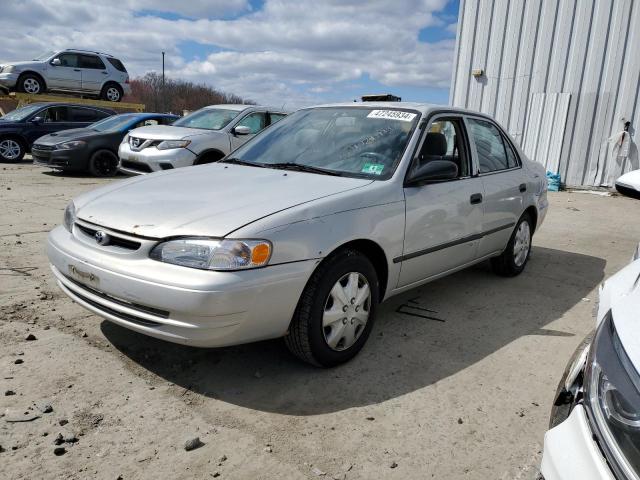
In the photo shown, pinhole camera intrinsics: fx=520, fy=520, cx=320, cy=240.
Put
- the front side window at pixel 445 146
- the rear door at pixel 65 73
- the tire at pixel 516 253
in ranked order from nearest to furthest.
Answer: the front side window at pixel 445 146 < the tire at pixel 516 253 < the rear door at pixel 65 73

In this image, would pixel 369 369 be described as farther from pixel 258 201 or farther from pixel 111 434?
pixel 111 434

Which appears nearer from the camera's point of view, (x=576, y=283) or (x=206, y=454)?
(x=206, y=454)

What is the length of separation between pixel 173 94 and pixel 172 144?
55.0m

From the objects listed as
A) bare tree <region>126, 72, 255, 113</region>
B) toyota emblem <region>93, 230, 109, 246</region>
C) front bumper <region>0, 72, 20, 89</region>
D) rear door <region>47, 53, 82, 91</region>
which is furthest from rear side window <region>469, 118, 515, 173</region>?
bare tree <region>126, 72, 255, 113</region>

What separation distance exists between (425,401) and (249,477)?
1.08 meters

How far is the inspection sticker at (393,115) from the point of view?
3779mm

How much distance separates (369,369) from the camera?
10.3 feet

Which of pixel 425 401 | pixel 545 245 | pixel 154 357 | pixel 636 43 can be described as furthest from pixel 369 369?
pixel 636 43

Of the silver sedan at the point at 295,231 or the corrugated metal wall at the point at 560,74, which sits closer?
the silver sedan at the point at 295,231

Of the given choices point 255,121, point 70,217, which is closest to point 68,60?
point 255,121

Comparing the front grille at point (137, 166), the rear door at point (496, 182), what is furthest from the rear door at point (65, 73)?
the rear door at point (496, 182)

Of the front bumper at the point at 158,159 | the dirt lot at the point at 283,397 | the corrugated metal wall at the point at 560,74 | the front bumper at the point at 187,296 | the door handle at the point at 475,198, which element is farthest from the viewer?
the corrugated metal wall at the point at 560,74

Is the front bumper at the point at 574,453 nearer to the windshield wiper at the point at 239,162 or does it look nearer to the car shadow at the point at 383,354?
the car shadow at the point at 383,354

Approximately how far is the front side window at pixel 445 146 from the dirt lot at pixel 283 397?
46.0 inches
